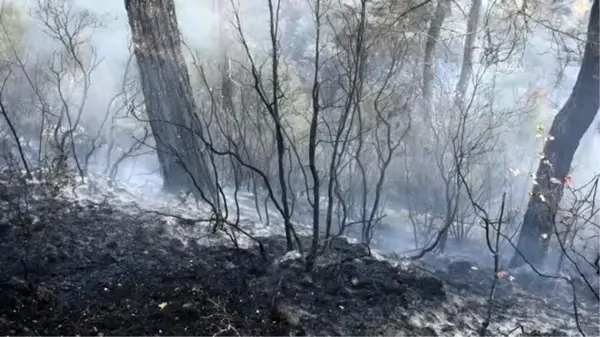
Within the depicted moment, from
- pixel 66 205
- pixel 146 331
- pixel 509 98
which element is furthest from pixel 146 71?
pixel 509 98

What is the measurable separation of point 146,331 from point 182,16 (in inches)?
695

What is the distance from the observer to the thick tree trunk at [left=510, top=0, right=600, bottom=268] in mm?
5586

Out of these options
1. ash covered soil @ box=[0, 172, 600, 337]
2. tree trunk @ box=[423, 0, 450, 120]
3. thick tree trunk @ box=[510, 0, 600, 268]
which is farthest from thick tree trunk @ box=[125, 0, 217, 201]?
tree trunk @ box=[423, 0, 450, 120]

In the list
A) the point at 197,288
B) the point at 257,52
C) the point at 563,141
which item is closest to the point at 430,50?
the point at 563,141

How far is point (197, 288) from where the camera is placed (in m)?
3.50

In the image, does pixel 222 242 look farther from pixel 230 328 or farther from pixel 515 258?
pixel 515 258

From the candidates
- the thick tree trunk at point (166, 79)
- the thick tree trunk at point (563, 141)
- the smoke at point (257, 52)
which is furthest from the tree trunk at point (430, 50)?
the thick tree trunk at point (166, 79)

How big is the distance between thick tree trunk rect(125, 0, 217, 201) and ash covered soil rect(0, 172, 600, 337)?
3.73ft

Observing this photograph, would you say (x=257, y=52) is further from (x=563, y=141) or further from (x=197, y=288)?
(x=197, y=288)

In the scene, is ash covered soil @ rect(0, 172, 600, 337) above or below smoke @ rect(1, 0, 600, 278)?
below

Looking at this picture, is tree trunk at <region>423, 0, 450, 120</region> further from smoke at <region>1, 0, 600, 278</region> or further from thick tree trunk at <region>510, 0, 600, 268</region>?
thick tree trunk at <region>510, 0, 600, 268</region>

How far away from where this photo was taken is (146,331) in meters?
2.99

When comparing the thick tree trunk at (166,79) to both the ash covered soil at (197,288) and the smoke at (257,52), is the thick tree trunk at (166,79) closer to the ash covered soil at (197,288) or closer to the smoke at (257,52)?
the ash covered soil at (197,288)

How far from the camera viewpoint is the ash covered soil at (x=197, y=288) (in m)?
3.13
